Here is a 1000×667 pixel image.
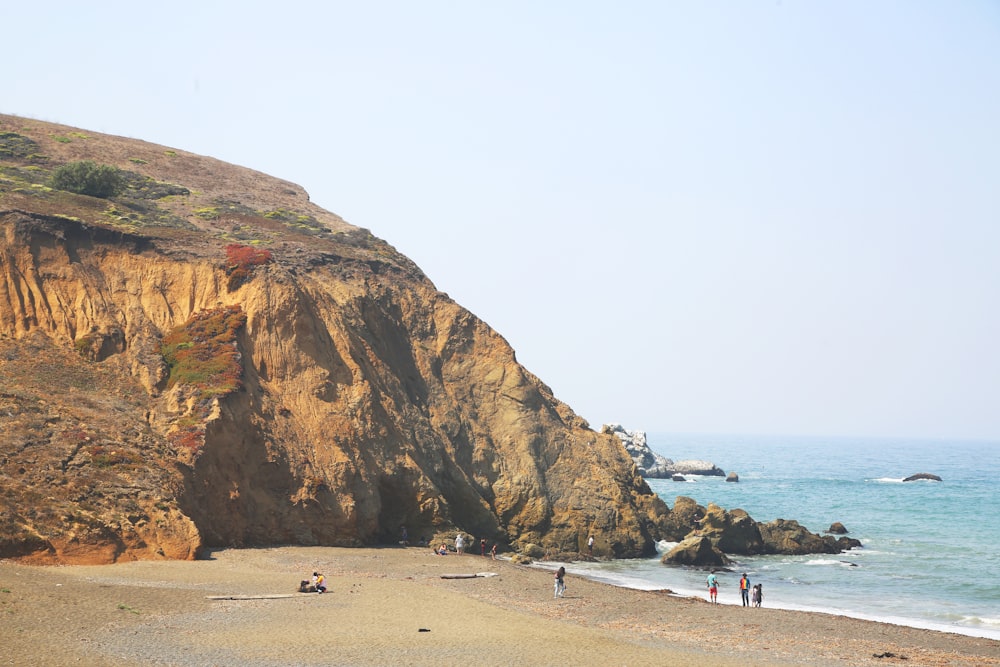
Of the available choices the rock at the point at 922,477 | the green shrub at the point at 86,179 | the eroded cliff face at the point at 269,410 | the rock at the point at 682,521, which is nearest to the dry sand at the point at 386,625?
the eroded cliff face at the point at 269,410

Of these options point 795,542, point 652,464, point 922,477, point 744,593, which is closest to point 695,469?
point 652,464

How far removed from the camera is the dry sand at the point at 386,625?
23016 mm

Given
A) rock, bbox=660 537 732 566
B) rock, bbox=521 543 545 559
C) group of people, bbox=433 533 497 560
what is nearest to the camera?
group of people, bbox=433 533 497 560

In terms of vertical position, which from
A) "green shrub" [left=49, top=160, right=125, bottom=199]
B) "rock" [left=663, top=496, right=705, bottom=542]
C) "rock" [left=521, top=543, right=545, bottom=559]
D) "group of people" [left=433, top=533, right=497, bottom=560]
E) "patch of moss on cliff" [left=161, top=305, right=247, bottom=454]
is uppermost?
"green shrub" [left=49, top=160, right=125, bottom=199]

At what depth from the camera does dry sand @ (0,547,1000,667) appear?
75.5 ft

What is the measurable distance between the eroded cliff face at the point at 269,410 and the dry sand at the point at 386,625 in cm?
460

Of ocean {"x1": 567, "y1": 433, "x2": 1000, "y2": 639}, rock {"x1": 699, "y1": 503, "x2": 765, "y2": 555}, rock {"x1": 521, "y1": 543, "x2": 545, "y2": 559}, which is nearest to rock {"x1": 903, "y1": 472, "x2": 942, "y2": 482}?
ocean {"x1": 567, "y1": 433, "x2": 1000, "y2": 639}

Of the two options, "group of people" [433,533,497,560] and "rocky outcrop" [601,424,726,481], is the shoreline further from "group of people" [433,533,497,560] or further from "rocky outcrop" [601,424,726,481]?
"rocky outcrop" [601,424,726,481]

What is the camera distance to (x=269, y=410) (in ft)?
151

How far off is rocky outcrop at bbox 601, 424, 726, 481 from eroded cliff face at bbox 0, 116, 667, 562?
6443 centimetres

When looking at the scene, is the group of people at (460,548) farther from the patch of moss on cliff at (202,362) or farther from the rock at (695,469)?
the rock at (695,469)

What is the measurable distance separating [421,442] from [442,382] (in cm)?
720

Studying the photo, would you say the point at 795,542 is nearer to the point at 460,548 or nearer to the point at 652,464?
the point at 460,548

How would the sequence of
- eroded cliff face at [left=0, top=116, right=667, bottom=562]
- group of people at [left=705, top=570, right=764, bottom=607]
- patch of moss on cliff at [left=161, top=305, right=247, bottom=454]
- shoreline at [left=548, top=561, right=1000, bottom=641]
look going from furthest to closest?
patch of moss on cliff at [left=161, top=305, right=247, bottom=454], eroded cliff face at [left=0, top=116, right=667, bottom=562], group of people at [left=705, top=570, right=764, bottom=607], shoreline at [left=548, top=561, right=1000, bottom=641]
